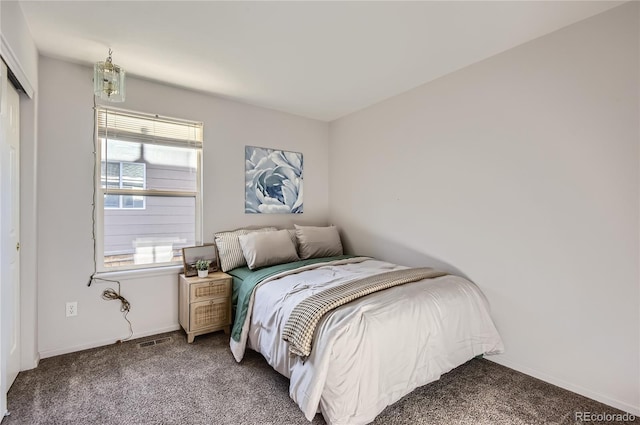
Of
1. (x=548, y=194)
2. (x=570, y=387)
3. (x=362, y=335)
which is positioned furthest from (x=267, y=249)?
(x=570, y=387)

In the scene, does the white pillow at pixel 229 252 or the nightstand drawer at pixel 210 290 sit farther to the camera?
the white pillow at pixel 229 252

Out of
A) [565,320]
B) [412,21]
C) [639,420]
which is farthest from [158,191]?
[639,420]

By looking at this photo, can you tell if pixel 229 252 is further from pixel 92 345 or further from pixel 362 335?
pixel 362 335

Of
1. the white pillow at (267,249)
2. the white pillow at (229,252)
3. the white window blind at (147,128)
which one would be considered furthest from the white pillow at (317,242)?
the white window blind at (147,128)

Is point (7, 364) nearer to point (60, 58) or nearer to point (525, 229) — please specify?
point (60, 58)

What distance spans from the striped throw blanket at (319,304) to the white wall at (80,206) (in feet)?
5.64

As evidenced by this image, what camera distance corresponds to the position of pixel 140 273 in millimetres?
2768

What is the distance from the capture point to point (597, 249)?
1.91 m

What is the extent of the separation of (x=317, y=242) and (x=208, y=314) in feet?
4.41

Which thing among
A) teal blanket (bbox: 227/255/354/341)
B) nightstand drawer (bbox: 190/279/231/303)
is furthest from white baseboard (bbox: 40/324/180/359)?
teal blanket (bbox: 227/255/354/341)

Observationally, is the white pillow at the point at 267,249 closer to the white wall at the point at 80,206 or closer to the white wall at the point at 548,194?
the white wall at the point at 80,206

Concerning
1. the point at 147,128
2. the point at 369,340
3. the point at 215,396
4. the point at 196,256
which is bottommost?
the point at 215,396

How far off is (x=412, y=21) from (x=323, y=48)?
66cm

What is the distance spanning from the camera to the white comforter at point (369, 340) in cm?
155
